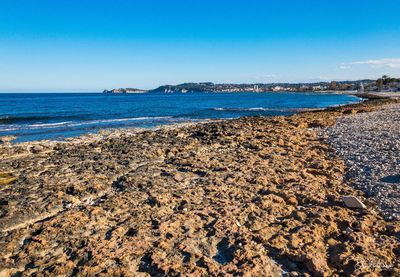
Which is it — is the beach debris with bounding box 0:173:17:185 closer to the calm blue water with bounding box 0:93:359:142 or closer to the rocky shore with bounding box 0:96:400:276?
the rocky shore with bounding box 0:96:400:276

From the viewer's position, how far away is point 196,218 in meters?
7.40

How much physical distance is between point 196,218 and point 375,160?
758 centimetres

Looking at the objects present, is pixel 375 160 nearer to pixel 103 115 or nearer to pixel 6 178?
pixel 6 178

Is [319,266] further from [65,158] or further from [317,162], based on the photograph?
[65,158]

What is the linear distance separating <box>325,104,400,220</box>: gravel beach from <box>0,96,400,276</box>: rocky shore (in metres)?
0.12

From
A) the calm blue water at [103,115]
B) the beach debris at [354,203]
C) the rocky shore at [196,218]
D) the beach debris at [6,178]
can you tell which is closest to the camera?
the rocky shore at [196,218]

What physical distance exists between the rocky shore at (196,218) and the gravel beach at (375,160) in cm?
12

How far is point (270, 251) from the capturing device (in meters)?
6.04

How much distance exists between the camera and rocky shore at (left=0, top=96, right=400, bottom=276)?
223 inches

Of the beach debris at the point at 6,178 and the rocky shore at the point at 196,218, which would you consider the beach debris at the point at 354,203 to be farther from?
the beach debris at the point at 6,178

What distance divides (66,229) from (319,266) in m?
4.91

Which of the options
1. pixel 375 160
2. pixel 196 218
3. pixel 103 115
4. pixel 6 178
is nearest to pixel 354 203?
pixel 196 218

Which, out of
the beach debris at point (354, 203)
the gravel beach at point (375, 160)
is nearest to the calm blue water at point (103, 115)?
the gravel beach at point (375, 160)

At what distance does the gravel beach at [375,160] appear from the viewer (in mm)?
8466
